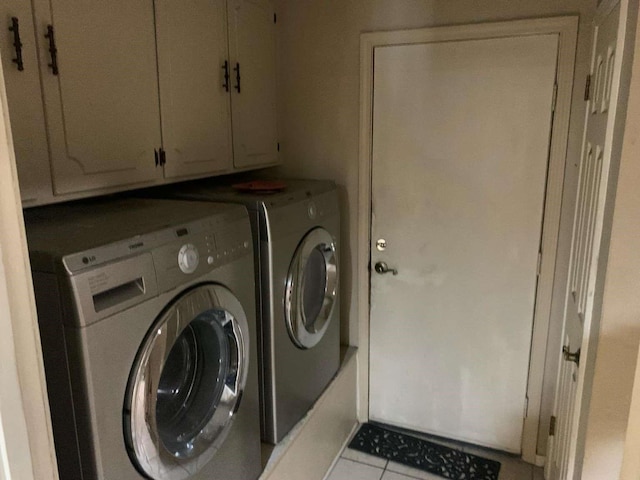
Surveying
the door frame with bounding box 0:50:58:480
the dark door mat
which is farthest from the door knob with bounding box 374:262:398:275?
the door frame with bounding box 0:50:58:480

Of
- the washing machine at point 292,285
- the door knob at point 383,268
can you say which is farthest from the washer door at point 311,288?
the door knob at point 383,268

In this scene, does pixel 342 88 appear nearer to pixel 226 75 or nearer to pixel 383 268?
pixel 226 75

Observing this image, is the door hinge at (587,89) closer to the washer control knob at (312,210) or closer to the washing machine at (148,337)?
the washer control knob at (312,210)

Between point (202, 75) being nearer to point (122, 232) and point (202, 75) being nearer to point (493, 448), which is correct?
point (122, 232)

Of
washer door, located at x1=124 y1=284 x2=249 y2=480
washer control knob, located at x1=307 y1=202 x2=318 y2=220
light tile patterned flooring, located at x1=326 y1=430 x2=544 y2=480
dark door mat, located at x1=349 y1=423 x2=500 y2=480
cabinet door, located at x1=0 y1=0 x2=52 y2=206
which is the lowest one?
light tile patterned flooring, located at x1=326 y1=430 x2=544 y2=480

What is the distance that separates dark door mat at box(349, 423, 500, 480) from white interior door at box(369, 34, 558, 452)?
94 millimetres

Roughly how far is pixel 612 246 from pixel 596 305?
0.63 ft

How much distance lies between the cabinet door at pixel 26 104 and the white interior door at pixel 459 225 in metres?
1.45

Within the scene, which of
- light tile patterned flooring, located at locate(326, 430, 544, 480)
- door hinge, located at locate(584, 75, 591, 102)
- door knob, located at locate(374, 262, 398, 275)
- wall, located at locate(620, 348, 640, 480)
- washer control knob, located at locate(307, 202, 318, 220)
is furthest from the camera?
door knob, located at locate(374, 262, 398, 275)

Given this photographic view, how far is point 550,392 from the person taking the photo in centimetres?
234

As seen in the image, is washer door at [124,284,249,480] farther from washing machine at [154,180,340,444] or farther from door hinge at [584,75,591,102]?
door hinge at [584,75,591,102]

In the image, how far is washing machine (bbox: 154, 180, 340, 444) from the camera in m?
1.77

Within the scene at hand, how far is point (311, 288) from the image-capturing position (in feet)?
7.29

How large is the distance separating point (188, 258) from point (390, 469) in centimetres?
162
